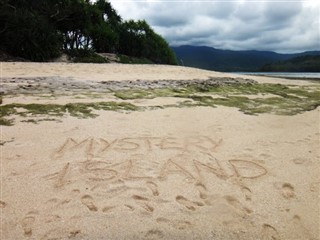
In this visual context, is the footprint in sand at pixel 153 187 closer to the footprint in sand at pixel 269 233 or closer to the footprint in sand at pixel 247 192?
the footprint in sand at pixel 247 192

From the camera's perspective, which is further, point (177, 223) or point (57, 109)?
point (57, 109)

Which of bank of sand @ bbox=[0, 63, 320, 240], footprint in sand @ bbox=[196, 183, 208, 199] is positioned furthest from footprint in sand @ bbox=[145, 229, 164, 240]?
footprint in sand @ bbox=[196, 183, 208, 199]

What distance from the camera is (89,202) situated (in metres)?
3.51

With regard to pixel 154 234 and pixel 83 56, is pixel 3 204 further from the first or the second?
pixel 83 56

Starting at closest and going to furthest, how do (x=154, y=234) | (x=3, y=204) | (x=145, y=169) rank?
1. (x=154, y=234)
2. (x=3, y=204)
3. (x=145, y=169)

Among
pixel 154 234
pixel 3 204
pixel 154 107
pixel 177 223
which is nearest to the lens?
pixel 154 234

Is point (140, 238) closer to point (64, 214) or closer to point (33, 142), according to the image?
point (64, 214)

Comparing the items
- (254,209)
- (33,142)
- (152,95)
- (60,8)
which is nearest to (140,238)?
(254,209)

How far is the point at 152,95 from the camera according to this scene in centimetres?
970

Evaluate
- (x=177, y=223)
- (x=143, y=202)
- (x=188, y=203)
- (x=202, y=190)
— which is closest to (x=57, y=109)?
(x=143, y=202)

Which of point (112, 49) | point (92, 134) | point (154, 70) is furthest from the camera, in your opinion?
point (112, 49)

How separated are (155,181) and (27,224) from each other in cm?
153

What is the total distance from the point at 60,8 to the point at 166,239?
30.6m

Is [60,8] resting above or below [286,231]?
above
